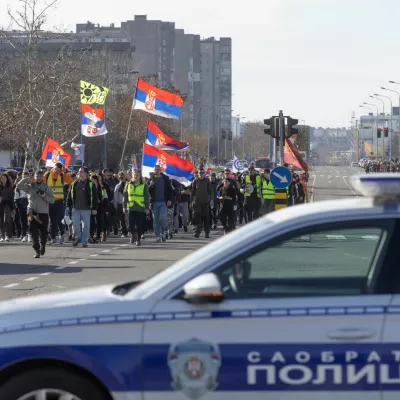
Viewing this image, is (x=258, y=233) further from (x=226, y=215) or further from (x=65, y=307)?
(x=226, y=215)

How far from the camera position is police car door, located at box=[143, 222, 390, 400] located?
17.8ft

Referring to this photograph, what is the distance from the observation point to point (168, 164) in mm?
31125

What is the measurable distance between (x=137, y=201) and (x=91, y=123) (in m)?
13.9

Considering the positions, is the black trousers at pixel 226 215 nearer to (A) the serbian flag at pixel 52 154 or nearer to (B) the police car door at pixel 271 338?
(A) the serbian flag at pixel 52 154

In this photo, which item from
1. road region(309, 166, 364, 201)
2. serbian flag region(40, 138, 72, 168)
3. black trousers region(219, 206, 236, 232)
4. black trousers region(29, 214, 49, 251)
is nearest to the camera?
black trousers region(29, 214, 49, 251)

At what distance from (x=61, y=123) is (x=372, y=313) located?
5381 centimetres

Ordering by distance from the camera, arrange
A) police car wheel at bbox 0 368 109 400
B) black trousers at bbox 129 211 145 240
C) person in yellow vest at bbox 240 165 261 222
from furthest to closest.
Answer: person in yellow vest at bbox 240 165 261 222 < black trousers at bbox 129 211 145 240 < police car wheel at bbox 0 368 109 400

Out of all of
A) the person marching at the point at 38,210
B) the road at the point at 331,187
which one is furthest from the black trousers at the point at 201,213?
the road at the point at 331,187

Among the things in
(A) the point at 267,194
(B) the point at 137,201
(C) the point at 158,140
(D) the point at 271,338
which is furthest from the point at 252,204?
(D) the point at 271,338

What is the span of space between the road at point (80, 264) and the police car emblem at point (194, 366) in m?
9.32

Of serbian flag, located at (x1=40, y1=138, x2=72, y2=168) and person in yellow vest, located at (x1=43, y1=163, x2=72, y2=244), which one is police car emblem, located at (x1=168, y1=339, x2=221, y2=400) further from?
serbian flag, located at (x1=40, y1=138, x2=72, y2=168)

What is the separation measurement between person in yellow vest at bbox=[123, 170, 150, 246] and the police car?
1984 centimetres

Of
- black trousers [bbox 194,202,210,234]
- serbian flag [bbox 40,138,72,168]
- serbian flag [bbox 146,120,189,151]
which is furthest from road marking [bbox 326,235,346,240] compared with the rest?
serbian flag [bbox 40,138,72,168]

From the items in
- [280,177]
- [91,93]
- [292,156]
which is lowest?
[280,177]
